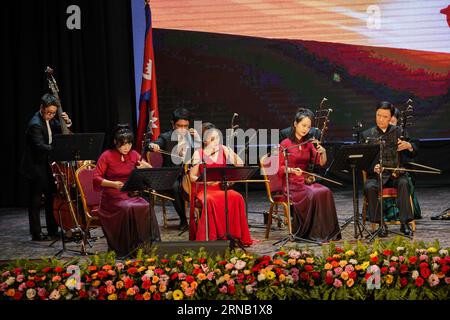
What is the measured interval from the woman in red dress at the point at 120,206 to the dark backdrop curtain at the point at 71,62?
129 inches

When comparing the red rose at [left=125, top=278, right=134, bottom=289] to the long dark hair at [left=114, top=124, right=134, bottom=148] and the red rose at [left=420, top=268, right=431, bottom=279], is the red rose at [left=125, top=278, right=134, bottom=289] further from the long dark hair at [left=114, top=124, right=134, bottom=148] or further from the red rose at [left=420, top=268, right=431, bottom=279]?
the long dark hair at [left=114, top=124, right=134, bottom=148]

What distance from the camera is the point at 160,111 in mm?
9281

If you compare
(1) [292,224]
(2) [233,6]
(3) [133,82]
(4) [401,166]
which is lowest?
(1) [292,224]

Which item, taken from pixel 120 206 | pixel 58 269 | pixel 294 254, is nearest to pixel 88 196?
pixel 120 206

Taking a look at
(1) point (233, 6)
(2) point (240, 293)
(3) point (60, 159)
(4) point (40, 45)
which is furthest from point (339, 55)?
(2) point (240, 293)

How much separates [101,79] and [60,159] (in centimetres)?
352

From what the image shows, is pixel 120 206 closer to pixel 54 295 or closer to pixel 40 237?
pixel 40 237

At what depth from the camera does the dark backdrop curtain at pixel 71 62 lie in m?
9.12

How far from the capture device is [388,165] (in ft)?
21.6

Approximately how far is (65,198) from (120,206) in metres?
0.83

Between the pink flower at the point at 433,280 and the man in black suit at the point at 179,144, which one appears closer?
the pink flower at the point at 433,280

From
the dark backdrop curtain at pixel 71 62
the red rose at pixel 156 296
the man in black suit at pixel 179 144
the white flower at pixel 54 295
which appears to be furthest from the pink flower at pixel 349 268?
the dark backdrop curtain at pixel 71 62

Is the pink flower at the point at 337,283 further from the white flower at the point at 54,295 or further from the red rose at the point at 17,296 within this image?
the red rose at the point at 17,296

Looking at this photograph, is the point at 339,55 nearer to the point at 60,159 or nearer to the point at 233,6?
the point at 233,6
